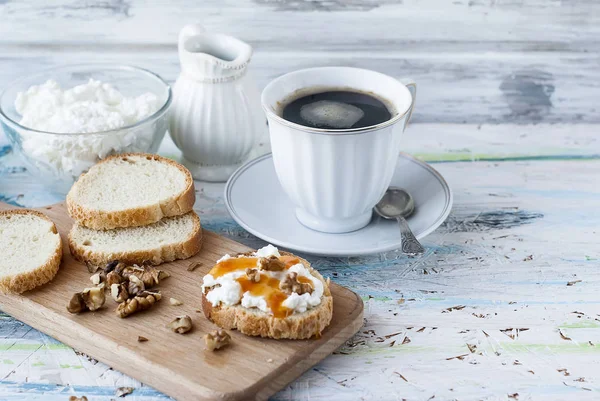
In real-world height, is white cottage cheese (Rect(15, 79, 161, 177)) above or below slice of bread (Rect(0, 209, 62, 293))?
above

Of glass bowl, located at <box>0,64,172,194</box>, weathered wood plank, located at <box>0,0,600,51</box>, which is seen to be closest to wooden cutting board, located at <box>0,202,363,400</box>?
glass bowl, located at <box>0,64,172,194</box>

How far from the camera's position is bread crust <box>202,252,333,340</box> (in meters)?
1.55

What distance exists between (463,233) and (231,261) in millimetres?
745

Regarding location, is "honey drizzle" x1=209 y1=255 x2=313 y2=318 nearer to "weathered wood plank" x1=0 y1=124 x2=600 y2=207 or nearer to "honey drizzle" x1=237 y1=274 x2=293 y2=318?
"honey drizzle" x1=237 y1=274 x2=293 y2=318

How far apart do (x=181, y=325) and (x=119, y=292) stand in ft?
0.65

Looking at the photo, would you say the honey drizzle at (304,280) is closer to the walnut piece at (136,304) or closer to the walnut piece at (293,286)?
the walnut piece at (293,286)

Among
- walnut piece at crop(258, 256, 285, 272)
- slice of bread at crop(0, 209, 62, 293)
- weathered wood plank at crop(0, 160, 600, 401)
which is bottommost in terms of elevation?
weathered wood plank at crop(0, 160, 600, 401)

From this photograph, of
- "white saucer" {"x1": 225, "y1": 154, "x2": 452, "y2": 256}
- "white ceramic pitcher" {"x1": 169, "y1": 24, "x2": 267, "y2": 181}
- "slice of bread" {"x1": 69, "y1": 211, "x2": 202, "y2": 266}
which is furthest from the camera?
"white ceramic pitcher" {"x1": 169, "y1": 24, "x2": 267, "y2": 181}

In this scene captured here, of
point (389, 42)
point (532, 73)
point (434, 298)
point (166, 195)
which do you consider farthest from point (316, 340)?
point (532, 73)

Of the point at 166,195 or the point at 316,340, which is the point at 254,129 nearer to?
the point at 166,195

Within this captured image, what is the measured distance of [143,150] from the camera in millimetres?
2275

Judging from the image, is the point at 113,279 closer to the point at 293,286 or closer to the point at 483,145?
the point at 293,286

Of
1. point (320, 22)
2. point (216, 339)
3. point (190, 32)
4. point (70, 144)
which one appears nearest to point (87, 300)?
point (216, 339)

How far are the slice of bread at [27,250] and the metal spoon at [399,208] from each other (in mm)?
873
